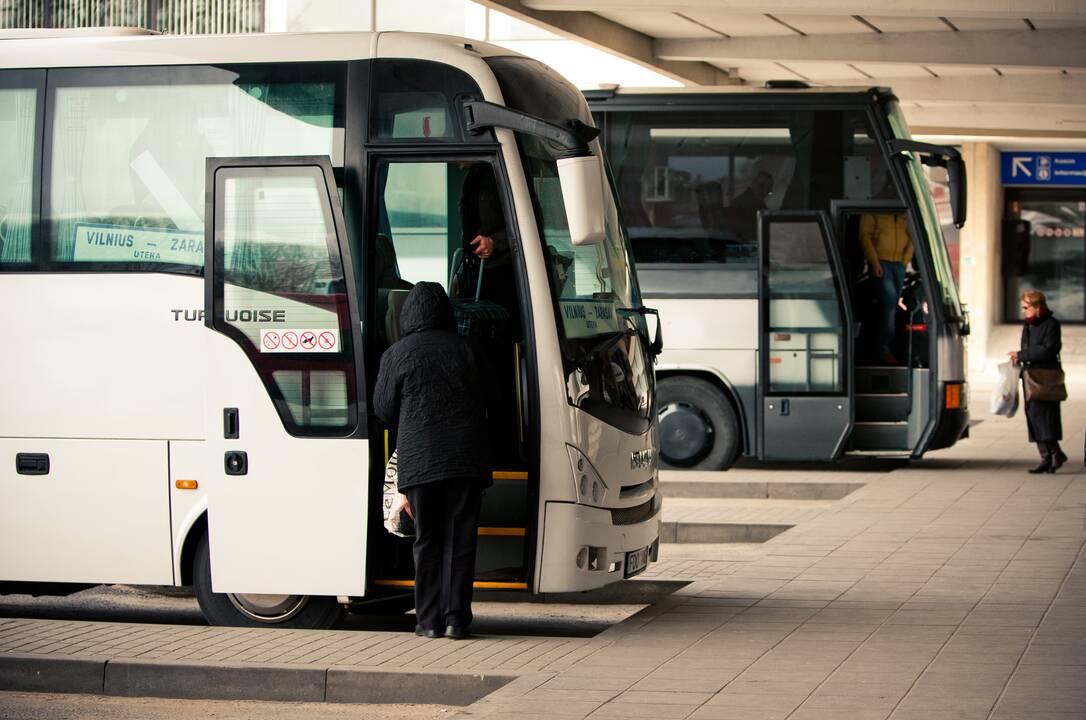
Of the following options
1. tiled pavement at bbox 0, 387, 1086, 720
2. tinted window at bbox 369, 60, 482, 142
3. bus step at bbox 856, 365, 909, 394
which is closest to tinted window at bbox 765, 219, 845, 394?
bus step at bbox 856, 365, 909, 394

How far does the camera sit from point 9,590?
910 centimetres

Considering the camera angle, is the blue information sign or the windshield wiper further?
the blue information sign

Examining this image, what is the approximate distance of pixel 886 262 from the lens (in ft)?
53.2

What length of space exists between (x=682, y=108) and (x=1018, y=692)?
10.6 meters

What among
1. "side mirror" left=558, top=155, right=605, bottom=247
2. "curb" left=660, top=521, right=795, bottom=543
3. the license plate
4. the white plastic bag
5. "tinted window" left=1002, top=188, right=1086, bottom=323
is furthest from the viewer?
"tinted window" left=1002, top=188, right=1086, bottom=323

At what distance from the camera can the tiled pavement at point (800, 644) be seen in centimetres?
680

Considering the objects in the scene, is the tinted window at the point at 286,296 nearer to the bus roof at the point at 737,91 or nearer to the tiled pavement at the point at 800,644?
the tiled pavement at the point at 800,644

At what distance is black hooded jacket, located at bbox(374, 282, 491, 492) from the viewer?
7984 mm

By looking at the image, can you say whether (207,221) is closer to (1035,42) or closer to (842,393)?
(842,393)

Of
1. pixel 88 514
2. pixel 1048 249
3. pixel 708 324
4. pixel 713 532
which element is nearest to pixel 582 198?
pixel 88 514

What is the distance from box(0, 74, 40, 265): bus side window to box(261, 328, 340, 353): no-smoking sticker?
1519 millimetres

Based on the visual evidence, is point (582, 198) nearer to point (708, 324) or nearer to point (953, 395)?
point (708, 324)

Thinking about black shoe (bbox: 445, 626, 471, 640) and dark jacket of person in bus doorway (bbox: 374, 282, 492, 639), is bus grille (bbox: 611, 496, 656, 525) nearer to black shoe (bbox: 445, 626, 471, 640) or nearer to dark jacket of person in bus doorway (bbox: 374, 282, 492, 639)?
dark jacket of person in bus doorway (bbox: 374, 282, 492, 639)

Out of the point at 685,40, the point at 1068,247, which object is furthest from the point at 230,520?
the point at 1068,247
